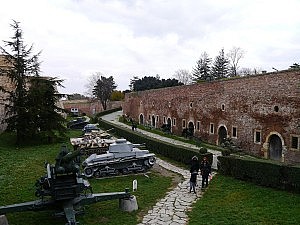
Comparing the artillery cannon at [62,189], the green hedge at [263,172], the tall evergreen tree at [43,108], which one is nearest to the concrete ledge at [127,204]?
the artillery cannon at [62,189]

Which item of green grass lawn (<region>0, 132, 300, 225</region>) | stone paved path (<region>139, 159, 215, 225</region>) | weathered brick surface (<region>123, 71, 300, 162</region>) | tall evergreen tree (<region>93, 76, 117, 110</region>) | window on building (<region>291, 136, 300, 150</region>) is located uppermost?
tall evergreen tree (<region>93, 76, 117, 110</region>)

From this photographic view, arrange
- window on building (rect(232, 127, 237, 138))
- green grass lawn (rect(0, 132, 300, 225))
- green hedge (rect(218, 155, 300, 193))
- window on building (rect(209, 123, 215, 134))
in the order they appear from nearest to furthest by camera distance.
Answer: green grass lawn (rect(0, 132, 300, 225)) < green hedge (rect(218, 155, 300, 193)) < window on building (rect(232, 127, 237, 138)) < window on building (rect(209, 123, 215, 134))

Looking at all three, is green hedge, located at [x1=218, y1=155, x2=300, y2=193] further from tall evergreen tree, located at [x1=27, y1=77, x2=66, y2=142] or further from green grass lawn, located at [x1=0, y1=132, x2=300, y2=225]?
tall evergreen tree, located at [x1=27, y1=77, x2=66, y2=142]

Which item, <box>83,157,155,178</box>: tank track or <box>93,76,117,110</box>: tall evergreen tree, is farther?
<box>93,76,117,110</box>: tall evergreen tree

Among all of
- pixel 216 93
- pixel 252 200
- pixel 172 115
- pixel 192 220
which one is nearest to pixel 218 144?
pixel 216 93

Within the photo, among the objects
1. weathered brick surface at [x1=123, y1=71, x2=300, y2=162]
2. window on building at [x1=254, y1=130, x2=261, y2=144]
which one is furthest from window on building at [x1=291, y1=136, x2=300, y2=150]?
window on building at [x1=254, y1=130, x2=261, y2=144]

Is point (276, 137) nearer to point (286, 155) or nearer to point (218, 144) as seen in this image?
point (286, 155)

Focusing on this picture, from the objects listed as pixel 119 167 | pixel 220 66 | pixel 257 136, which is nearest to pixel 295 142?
pixel 257 136

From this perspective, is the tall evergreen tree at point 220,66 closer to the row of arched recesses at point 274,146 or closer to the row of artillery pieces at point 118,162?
the row of arched recesses at point 274,146

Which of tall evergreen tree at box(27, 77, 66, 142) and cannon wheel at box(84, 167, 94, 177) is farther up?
tall evergreen tree at box(27, 77, 66, 142)

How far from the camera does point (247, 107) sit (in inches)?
847

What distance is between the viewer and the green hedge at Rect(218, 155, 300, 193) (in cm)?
1131

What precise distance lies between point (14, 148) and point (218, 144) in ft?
45.1

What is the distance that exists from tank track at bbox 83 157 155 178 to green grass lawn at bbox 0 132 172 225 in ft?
1.40
